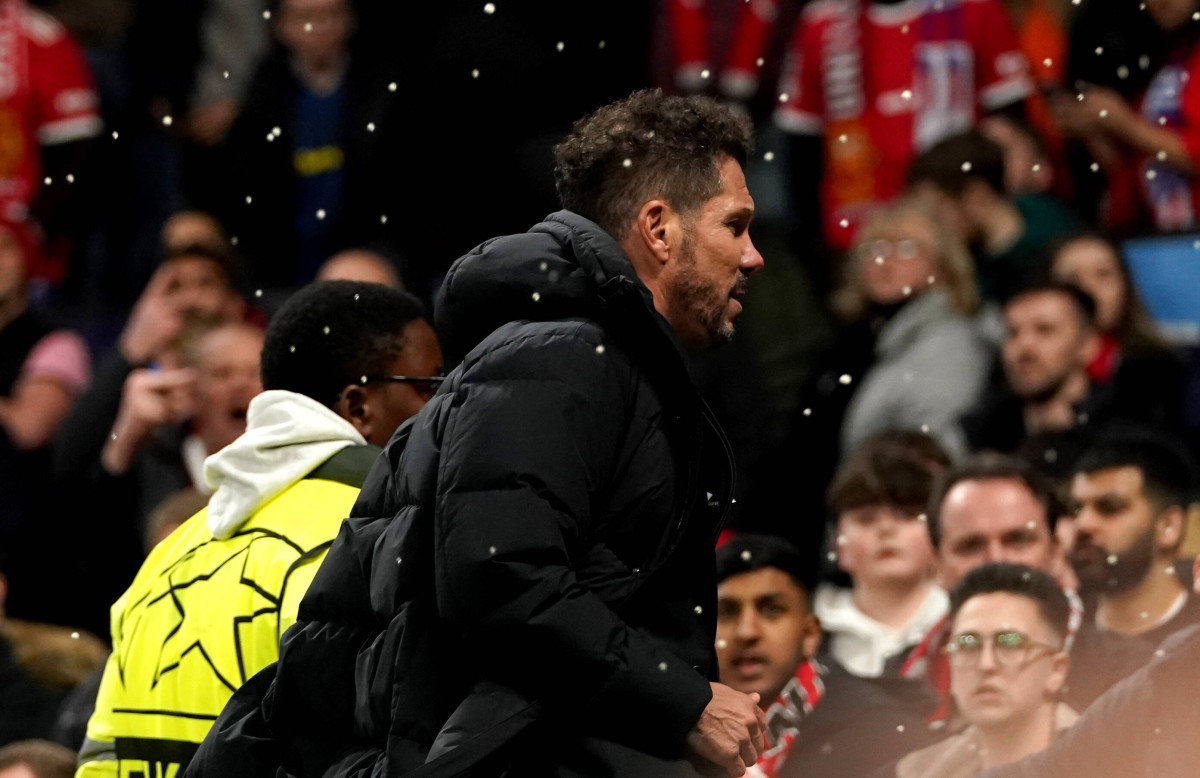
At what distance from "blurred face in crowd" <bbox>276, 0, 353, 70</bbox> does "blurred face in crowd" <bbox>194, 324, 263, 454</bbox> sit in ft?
5.30

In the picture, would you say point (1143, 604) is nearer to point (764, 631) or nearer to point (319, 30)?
point (764, 631)

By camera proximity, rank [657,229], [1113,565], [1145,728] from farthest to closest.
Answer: [1113,565] < [1145,728] < [657,229]

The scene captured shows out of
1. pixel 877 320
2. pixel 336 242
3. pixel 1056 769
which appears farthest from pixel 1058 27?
pixel 1056 769

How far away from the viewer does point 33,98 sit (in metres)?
7.29

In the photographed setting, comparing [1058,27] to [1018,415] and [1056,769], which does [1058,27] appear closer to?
[1018,415]

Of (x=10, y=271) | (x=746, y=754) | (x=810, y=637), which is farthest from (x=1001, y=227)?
(x=746, y=754)

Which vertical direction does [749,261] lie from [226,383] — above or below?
above

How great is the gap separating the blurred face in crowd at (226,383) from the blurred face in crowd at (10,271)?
134 cm

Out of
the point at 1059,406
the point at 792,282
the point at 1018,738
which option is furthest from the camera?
the point at 792,282

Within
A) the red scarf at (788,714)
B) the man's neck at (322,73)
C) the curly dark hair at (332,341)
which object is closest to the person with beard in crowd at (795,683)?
the red scarf at (788,714)

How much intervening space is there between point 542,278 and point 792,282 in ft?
12.3

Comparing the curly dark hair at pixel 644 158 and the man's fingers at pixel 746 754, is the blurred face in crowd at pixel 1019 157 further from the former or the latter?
the man's fingers at pixel 746 754

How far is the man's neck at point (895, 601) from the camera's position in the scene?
4621mm

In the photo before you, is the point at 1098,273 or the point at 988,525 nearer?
the point at 988,525
